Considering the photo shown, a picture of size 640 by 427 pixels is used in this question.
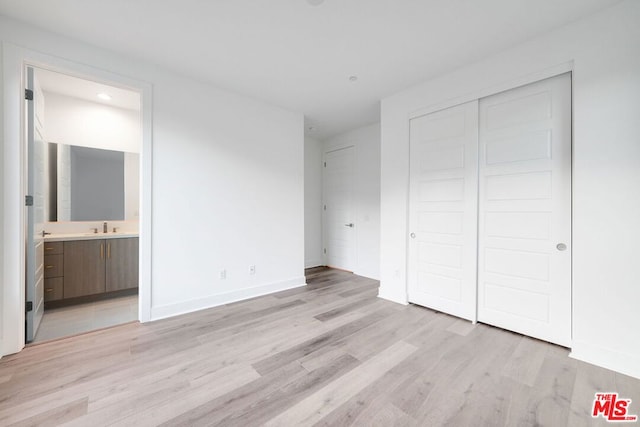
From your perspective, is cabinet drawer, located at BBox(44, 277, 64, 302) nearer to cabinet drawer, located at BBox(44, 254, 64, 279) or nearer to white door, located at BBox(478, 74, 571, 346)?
cabinet drawer, located at BBox(44, 254, 64, 279)

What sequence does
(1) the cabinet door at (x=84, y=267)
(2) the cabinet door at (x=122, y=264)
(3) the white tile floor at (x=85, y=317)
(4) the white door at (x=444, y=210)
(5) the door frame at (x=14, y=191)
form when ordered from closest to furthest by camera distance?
(5) the door frame at (x=14, y=191), (3) the white tile floor at (x=85, y=317), (4) the white door at (x=444, y=210), (1) the cabinet door at (x=84, y=267), (2) the cabinet door at (x=122, y=264)

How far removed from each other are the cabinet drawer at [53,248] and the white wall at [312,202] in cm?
373

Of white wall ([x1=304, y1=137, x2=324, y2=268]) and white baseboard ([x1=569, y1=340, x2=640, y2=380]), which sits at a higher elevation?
white wall ([x1=304, y1=137, x2=324, y2=268])

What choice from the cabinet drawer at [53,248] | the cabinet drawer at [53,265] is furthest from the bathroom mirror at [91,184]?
the cabinet drawer at [53,265]

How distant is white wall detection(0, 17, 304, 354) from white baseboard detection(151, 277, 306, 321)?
0.01 m

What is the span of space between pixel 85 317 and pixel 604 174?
5375mm

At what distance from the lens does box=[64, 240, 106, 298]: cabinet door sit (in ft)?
10.5

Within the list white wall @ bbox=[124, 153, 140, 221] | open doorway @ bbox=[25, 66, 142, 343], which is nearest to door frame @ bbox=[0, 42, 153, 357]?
open doorway @ bbox=[25, 66, 142, 343]

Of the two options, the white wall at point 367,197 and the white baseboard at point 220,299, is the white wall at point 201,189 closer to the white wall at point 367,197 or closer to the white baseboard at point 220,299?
the white baseboard at point 220,299

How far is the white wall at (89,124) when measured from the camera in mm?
3373

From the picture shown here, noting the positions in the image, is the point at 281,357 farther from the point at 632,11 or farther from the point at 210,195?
the point at 632,11

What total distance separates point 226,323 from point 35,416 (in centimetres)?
141

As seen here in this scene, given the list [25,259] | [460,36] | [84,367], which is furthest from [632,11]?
[25,259]

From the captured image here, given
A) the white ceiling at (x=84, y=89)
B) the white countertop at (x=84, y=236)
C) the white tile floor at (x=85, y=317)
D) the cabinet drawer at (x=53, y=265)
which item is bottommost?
the white tile floor at (x=85, y=317)
